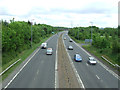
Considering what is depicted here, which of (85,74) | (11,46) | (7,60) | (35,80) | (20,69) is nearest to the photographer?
(35,80)

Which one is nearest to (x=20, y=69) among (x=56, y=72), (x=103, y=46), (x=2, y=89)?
(x=56, y=72)

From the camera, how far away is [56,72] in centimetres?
2952

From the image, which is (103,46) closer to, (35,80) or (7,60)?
(7,60)

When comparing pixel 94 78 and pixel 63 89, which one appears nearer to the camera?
pixel 63 89

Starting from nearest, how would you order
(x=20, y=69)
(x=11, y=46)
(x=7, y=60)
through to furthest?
(x=20, y=69) < (x=7, y=60) < (x=11, y=46)

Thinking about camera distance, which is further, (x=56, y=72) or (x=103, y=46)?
(x=103, y=46)

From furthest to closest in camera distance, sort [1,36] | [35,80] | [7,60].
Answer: [7,60] → [1,36] → [35,80]

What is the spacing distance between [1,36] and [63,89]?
2213cm

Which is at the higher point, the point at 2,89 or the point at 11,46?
the point at 11,46

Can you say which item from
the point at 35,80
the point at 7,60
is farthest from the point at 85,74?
the point at 7,60

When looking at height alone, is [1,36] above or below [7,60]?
above

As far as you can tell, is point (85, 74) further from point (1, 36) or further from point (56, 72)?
point (1, 36)

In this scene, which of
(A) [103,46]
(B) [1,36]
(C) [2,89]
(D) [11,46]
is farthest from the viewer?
(A) [103,46]

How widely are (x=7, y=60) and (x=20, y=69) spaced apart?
10.4 metres
